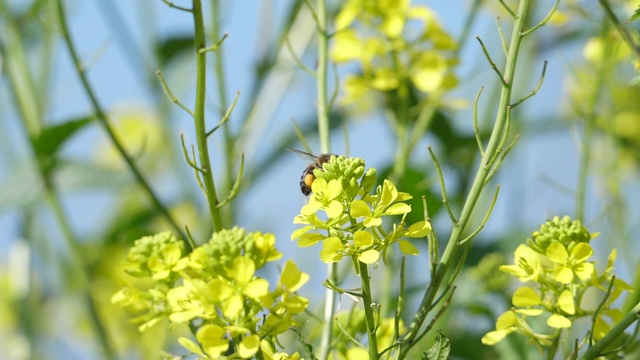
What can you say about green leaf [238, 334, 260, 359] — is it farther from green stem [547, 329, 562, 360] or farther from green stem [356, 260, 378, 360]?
green stem [547, 329, 562, 360]

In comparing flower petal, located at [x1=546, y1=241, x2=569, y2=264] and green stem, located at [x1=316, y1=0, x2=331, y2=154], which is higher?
green stem, located at [x1=316, y1=0, x2=331, y2=154]

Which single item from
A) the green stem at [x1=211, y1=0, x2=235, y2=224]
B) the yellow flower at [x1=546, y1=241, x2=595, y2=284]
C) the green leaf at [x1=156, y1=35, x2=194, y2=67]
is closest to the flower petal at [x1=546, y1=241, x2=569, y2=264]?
the yellow flower at [x1=546, y1=241, x2=595, y2=284]

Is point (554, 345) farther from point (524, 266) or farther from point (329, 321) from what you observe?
point (329, 321)

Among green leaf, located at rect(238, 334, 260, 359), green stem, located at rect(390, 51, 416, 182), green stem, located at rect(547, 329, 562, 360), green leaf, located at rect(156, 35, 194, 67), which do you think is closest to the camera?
green leaf, located at rect(238, 334, 260, 359)

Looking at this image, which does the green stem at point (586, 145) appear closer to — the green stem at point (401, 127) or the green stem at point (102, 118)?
the green stem at point (401, 127)

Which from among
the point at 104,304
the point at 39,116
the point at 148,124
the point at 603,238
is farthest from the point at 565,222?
the point at 148,124

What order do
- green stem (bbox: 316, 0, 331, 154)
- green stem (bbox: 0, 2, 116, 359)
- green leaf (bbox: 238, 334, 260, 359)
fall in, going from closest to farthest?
green leaf (bbox: 238, 334, 260, 359)
green stem (bbox: 316, 0, 331, 154)
green stem (bbox: 0, 2, 116, 359)
